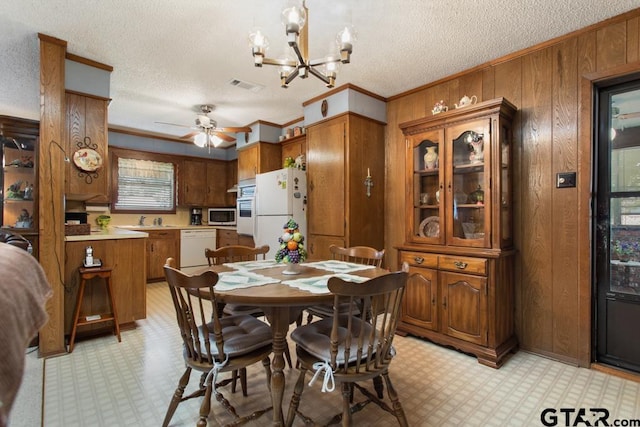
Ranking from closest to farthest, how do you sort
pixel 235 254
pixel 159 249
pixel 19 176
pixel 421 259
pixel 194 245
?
1. pixel 235 254
2. pixel 19 176
3. pixel 421 259
4. pixel 159 249
5. pixel 194 245

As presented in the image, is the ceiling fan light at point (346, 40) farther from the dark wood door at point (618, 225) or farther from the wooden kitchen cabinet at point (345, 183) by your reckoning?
the dark wood door at point (618, 225)

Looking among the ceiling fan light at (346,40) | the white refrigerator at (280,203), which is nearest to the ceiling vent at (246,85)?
the white refrigerator at (280,203)

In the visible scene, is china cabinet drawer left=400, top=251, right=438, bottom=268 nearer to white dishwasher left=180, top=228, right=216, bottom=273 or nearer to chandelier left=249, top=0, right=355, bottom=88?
chandelier left=249, top=0, right=355, bottom=88

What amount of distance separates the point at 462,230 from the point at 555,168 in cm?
86

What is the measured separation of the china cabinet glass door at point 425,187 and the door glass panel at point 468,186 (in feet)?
0.56

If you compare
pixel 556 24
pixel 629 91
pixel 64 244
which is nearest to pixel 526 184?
pixel 629 91

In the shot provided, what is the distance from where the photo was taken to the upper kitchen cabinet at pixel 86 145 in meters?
2.89

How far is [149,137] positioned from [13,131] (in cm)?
313

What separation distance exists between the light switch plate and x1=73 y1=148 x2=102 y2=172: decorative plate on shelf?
4.07 m

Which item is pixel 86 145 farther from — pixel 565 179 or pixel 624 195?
pixel 624 195

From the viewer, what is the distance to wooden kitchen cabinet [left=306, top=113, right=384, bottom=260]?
3436 mm

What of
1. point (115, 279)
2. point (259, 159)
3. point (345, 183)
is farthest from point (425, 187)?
→ point (115, 279)

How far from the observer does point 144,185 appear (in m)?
5.70

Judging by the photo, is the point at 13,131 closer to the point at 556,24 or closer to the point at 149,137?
the point at 149,137
